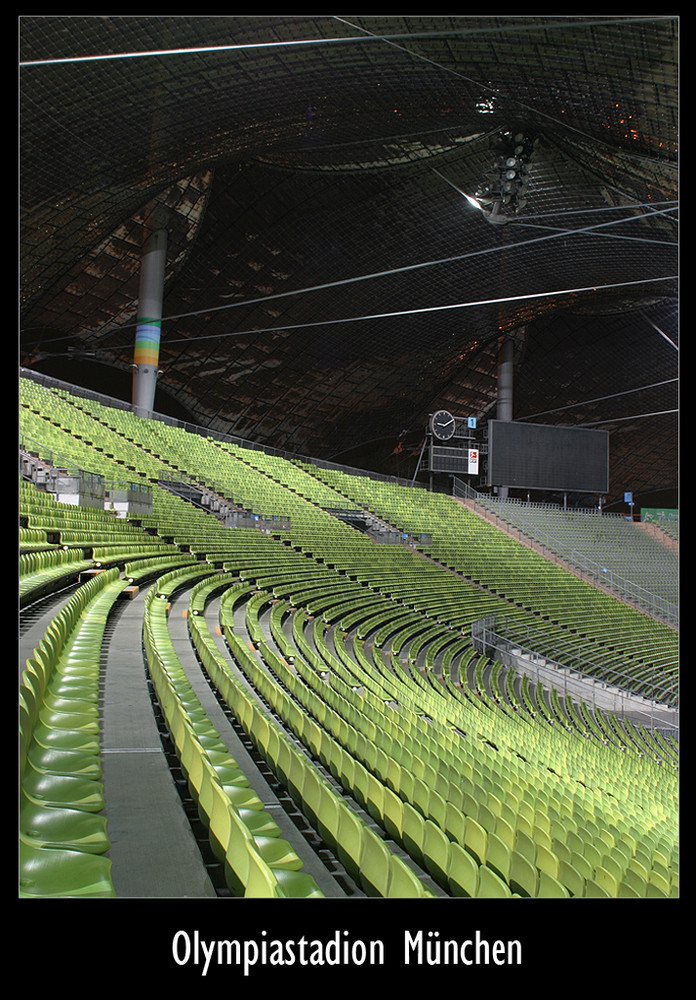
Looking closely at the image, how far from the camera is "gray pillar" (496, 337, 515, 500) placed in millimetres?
30000

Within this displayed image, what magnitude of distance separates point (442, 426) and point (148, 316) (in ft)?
39.8

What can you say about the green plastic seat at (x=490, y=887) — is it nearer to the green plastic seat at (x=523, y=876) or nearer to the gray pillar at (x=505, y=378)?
the green plastic seat at (x=523, y=876)

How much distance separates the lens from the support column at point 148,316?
19.5m

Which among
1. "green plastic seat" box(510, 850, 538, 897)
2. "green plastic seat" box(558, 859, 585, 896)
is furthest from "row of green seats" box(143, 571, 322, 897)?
"green plastic seat" box(558, 859, 585, 896)

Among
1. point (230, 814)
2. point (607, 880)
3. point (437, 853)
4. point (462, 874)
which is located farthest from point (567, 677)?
point (230, 814)

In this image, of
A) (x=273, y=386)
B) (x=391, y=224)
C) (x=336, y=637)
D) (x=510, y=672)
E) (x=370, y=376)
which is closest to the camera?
(x=336, y=637)

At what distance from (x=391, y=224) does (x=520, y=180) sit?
13.8 feet

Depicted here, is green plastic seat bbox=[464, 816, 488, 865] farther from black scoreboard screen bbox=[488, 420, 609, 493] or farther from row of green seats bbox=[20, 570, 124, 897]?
black scoreboard screen bbox=[488, 420, 609, 493]

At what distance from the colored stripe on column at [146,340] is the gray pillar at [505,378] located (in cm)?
1550

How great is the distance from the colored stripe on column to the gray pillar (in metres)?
15.5

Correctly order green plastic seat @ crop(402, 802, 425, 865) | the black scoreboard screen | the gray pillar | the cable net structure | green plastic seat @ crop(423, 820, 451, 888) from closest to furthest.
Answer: green plastic seat @ crop(423, 820, 451, 888), green plastic seat @ crop(402, 802, 425, 865), the cable net structure, the black scoreboard screen, the gray pillar
